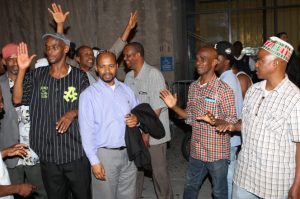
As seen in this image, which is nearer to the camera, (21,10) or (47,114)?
(47,114)

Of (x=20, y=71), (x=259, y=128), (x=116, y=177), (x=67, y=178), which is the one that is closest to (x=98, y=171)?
(x=116, y=177)

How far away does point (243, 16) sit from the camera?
1120 centimetres

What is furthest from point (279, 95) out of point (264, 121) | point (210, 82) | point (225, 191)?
point (225, 191)

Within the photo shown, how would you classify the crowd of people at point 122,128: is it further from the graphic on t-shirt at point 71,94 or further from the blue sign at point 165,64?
the blue sign at point 165,64

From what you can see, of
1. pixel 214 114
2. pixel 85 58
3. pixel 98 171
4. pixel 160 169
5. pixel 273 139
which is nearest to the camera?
pixel 273 139

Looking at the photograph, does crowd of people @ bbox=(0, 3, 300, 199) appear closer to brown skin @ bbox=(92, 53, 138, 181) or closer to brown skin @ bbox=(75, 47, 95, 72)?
brown skin @ bbox=(92, 53, 138, 181)

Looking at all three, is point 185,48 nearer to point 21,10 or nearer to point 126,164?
point 21,10

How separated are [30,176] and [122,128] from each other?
53.5 inches

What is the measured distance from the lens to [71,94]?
389cm

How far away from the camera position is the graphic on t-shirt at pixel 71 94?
3869 mm

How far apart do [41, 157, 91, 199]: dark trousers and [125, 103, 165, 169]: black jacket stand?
56cm

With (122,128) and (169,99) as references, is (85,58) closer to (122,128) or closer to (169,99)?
(169,99)

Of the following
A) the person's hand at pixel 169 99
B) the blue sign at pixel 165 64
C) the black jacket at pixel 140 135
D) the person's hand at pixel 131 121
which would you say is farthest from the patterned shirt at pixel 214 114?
the blue sign at pixel 165 64

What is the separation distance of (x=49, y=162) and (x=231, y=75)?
2.43 m
